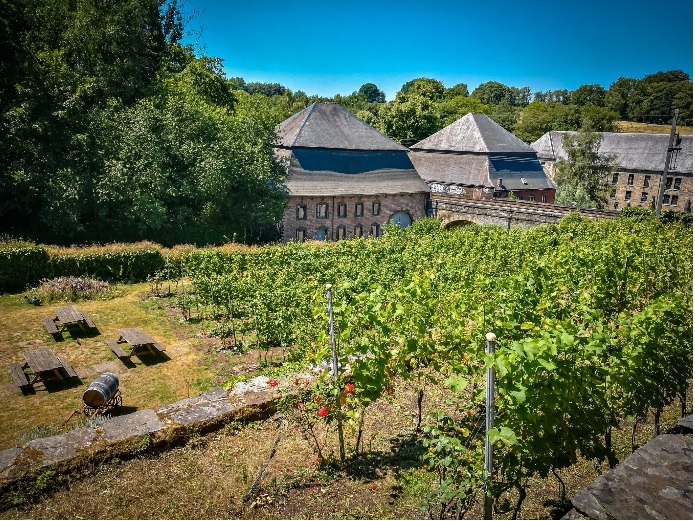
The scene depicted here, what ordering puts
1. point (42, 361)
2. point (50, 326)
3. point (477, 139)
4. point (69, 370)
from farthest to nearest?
1. point (477, 139)
2. point (50, 326)
3. point (69, 370)
4. point (42, 361)

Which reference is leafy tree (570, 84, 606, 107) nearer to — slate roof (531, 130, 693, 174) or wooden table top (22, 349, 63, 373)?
wooden table top (22, 349, 63, 373)

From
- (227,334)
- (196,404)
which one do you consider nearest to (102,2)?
(227,334)

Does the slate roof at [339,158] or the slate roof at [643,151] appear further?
the slate roof at [643,151]

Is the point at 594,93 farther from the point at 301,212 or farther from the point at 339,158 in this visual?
the point at 339,158

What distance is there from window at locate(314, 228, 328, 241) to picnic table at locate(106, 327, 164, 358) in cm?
2153

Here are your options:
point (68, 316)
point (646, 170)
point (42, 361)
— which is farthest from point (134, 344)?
point (646, 170)

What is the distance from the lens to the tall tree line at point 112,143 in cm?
2419

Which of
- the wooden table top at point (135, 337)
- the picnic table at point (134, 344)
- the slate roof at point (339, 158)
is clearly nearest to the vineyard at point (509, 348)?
the picnic table at point (134, 344)

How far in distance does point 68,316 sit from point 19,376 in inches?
162

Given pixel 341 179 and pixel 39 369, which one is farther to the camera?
pixel 341 179

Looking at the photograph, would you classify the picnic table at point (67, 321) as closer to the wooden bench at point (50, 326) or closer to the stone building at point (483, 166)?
the wooden bench at point (50, 326)

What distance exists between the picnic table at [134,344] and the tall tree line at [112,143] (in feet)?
42.8

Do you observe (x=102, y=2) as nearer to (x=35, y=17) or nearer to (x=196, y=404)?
(x=35, y=17)

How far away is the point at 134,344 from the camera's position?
13.0 meters
